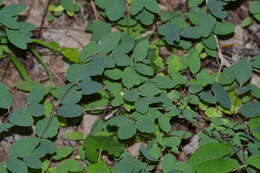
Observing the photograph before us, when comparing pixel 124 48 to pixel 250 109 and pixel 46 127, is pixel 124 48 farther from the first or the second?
pixel 250 109

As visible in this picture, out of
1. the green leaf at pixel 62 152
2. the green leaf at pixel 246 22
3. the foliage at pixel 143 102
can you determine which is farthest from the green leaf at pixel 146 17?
the green leaf at pixel 62 152

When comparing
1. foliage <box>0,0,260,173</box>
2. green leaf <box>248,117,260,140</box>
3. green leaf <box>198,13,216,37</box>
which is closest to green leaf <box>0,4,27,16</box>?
foliage <box>0,0,260,173</box>

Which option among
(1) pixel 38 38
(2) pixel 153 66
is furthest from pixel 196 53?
(1) pixel 38 38

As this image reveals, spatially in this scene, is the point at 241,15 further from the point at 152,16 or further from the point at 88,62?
the point at 88,62

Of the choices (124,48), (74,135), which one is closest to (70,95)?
(74,135)

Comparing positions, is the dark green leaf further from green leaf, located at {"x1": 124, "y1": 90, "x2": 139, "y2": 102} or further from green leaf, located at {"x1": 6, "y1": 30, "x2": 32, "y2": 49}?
green leaf, located at {"x1": 6, "y1": 30, "x2": 32, "y2": 49}

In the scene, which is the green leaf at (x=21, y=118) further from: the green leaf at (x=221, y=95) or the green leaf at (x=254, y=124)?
the green leaf at (x=254, y=124)

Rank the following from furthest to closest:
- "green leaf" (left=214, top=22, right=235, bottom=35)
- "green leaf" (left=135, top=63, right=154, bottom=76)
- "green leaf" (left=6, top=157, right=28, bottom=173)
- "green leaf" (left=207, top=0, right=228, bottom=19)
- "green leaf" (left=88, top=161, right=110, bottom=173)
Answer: "green leaf" (left=214, top=22, right=235, bottom=35) → "green leaf" (left=207, top=0, right=228, bottom=19) → "green leaf" (left=135, top=63, right=154, bottom=76) → "green leaf" (left=88, top=161, right=110, bottom=173) → "green leaf" (left=6, top=157, right=28, bottom=173)
